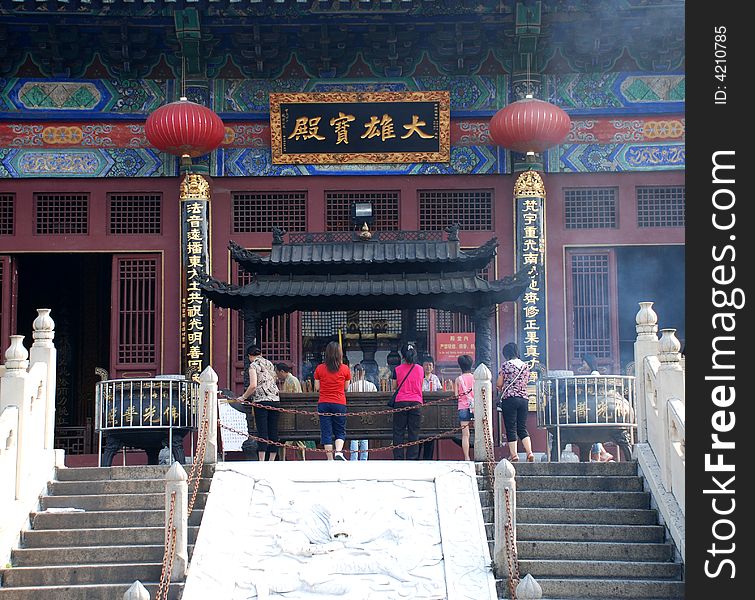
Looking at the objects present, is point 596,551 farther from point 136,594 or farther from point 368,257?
point 368,257

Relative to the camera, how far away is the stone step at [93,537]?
1126cm

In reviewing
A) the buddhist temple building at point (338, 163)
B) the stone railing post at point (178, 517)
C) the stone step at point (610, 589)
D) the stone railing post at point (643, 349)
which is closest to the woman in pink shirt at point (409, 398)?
the stone railing post at point (643, 349)

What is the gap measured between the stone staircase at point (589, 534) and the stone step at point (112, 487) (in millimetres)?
3020

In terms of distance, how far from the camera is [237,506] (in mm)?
11445

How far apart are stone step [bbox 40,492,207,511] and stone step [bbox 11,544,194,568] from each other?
2.52ft

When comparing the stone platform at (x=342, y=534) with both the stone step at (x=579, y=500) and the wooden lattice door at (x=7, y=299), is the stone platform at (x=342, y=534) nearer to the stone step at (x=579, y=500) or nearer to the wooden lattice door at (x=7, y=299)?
the stone step at (x=579, y=500)

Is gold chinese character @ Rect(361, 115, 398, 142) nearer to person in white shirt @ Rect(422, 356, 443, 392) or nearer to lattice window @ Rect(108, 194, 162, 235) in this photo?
lattice window @ Rect(108, 194, 162, 235)

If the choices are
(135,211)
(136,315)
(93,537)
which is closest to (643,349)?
(93,537)

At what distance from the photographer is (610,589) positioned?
413 inches

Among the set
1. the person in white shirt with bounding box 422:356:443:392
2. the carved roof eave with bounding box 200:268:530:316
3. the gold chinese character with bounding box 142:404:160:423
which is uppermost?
the carved roof eave with bounding box 200:268:530:316

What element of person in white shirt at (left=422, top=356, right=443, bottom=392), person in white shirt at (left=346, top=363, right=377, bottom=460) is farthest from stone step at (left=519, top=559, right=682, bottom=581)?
person in white shirt at (left=422, top=356, right=443, bottom=392)

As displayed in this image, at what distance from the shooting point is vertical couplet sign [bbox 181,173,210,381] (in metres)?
16.8

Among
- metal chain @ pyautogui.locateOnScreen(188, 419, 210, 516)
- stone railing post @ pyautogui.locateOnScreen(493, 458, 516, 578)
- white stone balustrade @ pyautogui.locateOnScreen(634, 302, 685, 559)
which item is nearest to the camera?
stone railing post @ pyautogui.locateOnScreen(493, 458, 516, 578)

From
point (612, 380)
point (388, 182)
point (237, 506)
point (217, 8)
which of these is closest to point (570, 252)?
point (388, 182)
